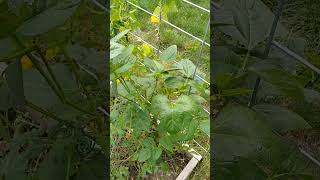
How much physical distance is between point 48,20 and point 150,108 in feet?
2.13

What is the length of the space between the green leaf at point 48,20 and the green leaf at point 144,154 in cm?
74

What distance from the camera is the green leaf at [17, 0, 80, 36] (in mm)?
399

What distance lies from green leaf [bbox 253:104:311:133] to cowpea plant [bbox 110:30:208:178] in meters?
0.31

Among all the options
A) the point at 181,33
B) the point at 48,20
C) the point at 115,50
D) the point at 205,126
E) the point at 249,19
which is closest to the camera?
the point at 48,20

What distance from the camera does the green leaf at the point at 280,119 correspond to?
1.74 feet

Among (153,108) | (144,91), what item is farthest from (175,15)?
(153,108)

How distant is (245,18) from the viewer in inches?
20.3

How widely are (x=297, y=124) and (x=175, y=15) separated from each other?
165 centimetres

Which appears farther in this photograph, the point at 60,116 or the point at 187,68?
the point at 187,68

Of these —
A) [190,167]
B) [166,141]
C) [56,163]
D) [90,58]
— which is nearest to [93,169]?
[56,163]

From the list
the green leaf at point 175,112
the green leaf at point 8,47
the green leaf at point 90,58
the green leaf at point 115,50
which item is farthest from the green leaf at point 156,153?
the green leaf at point 8,47

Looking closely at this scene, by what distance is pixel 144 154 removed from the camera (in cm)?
112

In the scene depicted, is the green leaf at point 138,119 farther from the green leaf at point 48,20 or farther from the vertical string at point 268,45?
the green leaf at point 48,20

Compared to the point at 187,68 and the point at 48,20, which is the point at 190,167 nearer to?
the point at 187,68
